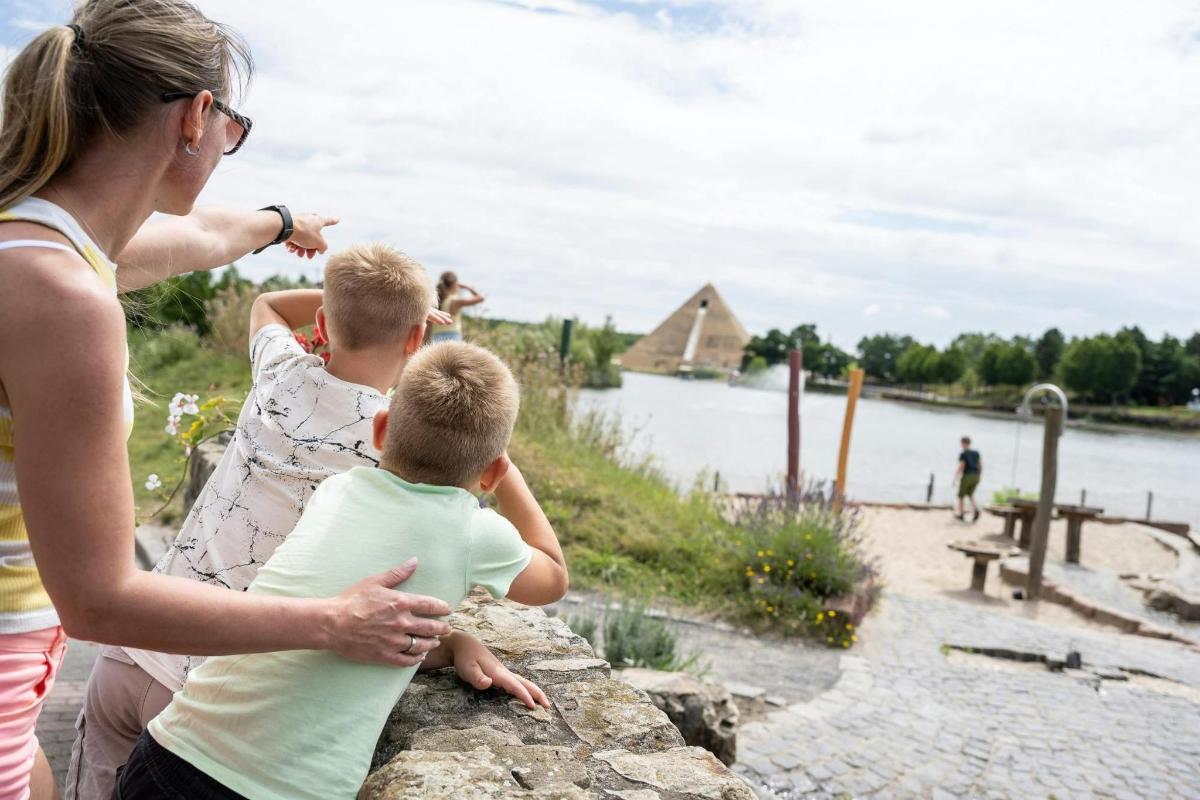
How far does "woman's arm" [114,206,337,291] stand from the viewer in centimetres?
177

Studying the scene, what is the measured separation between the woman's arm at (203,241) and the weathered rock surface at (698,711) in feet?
10.2

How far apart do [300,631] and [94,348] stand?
17.4 inches

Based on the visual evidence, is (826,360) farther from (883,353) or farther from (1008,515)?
(1008,515)

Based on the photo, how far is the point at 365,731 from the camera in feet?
4.76

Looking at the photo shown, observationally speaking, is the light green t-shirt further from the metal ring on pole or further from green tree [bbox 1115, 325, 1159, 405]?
green tree [bbox 1115, 325, 1159, 405]

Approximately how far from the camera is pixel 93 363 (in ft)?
3.39

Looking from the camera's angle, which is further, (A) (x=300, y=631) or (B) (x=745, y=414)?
(B) (x=745, y=414)

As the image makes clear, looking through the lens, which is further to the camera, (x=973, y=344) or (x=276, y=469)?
(x=973, y=344)

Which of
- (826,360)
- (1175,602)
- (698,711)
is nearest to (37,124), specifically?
(698,711)

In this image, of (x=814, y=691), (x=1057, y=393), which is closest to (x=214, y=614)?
(x=814, y=691)

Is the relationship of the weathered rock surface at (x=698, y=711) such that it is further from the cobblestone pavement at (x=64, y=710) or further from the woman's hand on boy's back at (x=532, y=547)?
the woman's hand on boy's back at (x=532, y=547)

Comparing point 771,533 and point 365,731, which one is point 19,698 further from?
point 771,533

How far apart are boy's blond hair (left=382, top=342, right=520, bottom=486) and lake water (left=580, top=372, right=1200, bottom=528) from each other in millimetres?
9741

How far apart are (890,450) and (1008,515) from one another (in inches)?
1060
